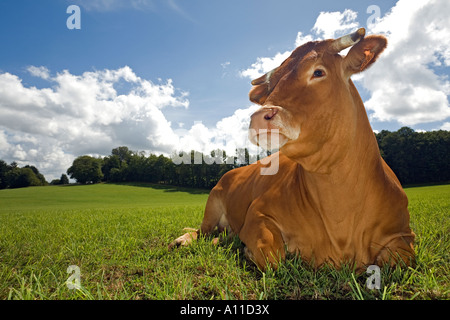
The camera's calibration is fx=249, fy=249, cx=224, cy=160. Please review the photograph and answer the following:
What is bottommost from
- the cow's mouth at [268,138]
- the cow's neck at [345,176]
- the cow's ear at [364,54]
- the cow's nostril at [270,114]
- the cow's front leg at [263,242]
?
the cow's front leg at [263,242]

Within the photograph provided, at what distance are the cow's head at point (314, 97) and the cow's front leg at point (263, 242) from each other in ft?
2.53

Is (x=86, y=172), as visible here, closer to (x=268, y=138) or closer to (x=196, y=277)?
(x=196, y=277)

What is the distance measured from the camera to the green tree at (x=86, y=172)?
2926 inches

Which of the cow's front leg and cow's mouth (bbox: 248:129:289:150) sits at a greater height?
cow's mouth (bbox: 248:129:289:150)

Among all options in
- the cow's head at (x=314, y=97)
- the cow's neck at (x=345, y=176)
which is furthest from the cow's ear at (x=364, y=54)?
the cow's neck at (x=345, y=176)

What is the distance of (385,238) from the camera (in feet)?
7.15

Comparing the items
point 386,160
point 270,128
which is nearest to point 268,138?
point 270,128

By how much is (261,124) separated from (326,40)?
3.81 feet

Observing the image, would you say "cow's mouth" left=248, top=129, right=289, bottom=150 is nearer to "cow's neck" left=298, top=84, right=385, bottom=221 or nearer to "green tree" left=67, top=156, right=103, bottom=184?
"cow's neck" left=298, top=84, right=385, bottom=221

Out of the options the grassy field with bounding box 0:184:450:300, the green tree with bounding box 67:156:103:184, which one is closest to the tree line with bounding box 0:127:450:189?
the green tree with bounding box 67:156:103:184

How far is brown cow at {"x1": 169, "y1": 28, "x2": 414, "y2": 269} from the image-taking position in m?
2.02

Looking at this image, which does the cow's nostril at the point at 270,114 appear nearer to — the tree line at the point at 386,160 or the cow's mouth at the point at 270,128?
the cow's mouth at the point at 270,128
